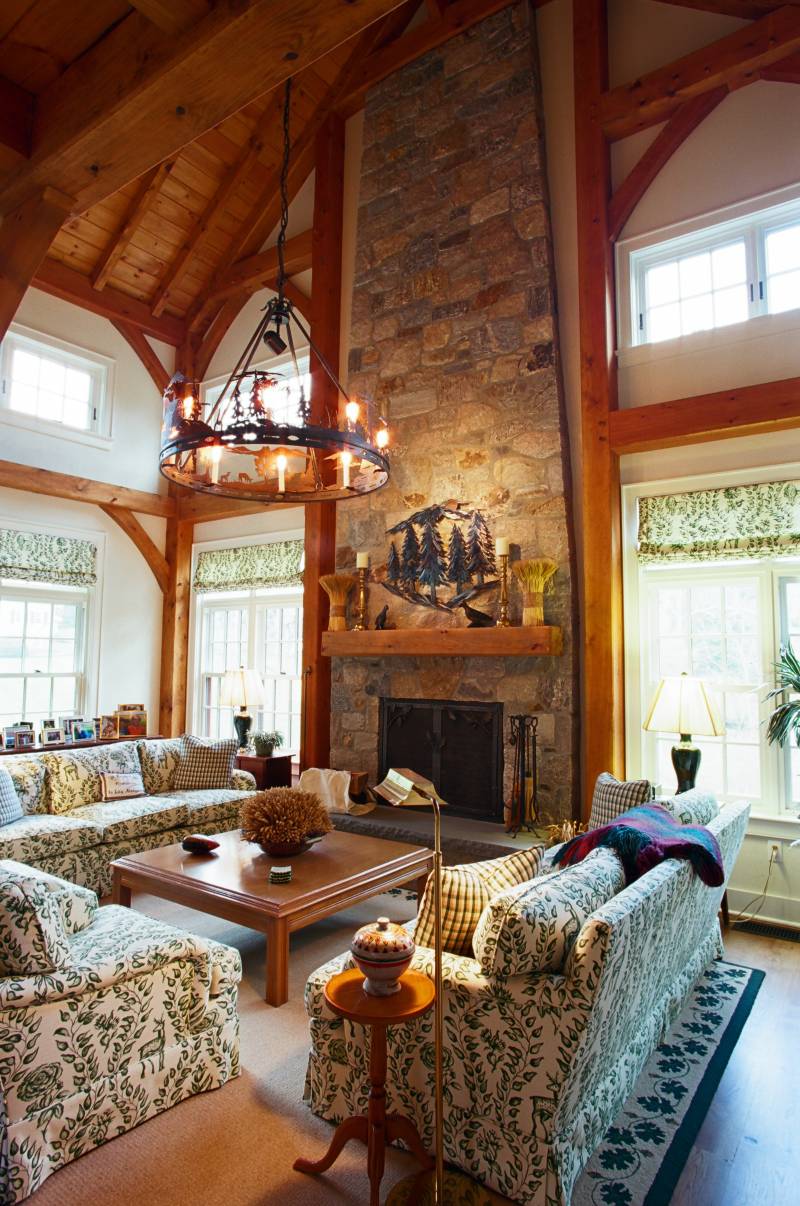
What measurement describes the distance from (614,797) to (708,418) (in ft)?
7.44

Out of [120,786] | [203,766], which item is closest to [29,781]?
[120,786]

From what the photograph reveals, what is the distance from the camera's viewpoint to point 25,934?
6.91ft

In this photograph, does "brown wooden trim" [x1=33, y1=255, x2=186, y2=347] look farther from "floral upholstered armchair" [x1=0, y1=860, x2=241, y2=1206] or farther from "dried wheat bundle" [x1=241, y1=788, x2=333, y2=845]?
"floral upholstered armchair" [x1=0, y1=860, x2=241, y2=1206]

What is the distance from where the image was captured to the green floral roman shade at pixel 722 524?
165 inches

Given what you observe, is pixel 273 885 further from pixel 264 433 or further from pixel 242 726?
pixel 242 726

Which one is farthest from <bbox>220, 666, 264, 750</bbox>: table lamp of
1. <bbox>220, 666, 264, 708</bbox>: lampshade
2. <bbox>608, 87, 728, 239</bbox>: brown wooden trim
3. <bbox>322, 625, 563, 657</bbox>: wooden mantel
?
<bbox>608, 87, 728, 239</bbox>: brown wooden trim

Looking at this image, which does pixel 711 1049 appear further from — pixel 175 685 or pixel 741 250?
pixel 175 685

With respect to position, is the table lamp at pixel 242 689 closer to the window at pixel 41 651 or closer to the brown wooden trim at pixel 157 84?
the window at pixel 41 651

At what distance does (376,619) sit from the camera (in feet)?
18.4

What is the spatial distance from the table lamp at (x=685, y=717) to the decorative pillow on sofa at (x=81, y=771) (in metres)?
3.56

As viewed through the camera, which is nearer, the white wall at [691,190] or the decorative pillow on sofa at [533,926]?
the decorative pillow on sofa at [533,926]

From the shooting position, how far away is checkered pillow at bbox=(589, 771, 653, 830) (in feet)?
12.5

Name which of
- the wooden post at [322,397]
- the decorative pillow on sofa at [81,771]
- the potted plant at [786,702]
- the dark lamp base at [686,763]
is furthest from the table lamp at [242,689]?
the potted plant at [786,702]

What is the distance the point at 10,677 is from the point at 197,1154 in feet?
17.0
